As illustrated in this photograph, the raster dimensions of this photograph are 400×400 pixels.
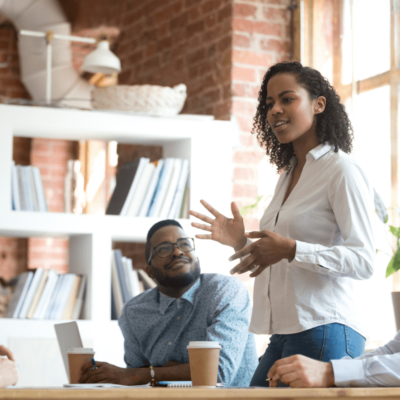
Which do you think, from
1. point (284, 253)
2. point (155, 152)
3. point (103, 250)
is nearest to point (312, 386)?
point (284, 253)

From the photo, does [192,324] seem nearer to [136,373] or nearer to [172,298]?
[172,298]

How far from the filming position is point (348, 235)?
146 cm

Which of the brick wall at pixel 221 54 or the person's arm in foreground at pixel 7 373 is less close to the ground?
the brick wall at pixel 221 54

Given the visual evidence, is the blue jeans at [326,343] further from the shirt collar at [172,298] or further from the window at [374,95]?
the window at [374,95]

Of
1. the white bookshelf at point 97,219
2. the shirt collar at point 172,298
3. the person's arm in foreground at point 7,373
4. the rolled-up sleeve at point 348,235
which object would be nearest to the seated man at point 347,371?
the rolled-up sleeve at point 348,235

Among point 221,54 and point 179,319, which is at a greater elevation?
point 221,54

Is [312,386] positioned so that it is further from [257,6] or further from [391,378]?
→ [257,6]

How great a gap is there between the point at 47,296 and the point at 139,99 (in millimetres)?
1000

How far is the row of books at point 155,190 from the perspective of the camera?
9.89 feet

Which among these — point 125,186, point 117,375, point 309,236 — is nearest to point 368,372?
point 309,236

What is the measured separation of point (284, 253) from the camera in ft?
4.66

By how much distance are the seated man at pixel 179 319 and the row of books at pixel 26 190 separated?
837 millimetres

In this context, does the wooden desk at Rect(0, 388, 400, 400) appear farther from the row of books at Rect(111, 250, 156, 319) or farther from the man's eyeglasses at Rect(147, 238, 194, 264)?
the row of books at Rect(111, 250, 156, 319)

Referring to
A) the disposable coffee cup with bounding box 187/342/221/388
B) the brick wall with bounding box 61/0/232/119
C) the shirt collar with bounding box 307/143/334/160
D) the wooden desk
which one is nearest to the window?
the brick wall with bounding box 61/0/232/119
